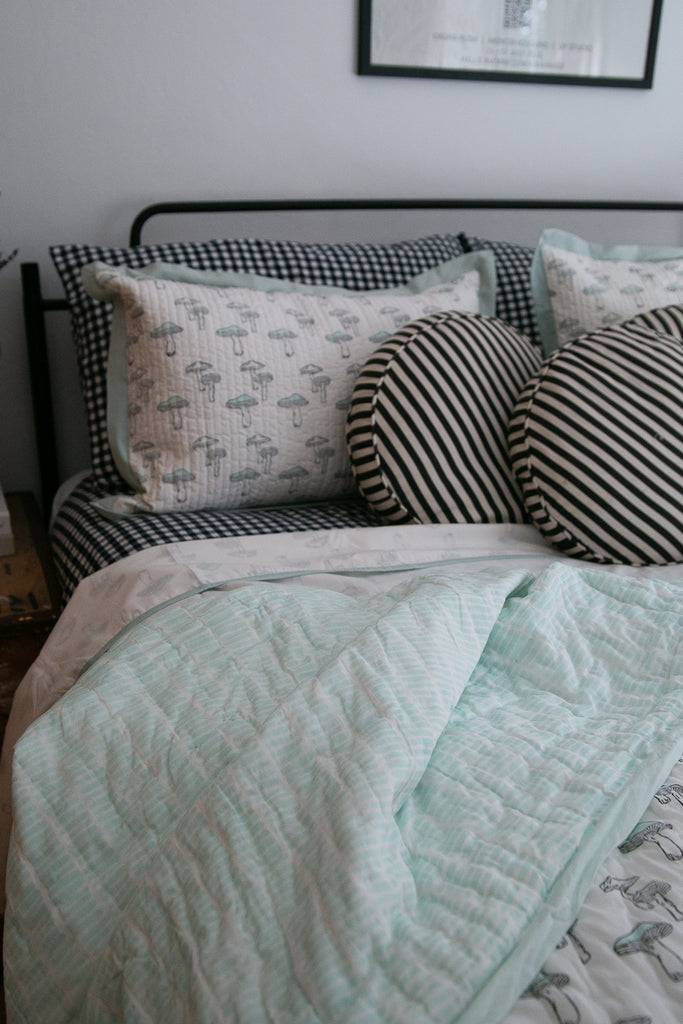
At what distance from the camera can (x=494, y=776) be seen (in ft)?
2.34

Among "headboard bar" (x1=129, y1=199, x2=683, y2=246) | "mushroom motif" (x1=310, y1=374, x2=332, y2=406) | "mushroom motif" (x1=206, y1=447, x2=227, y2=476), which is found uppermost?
"headboard bar" (x1=129, y1=199, x2=683, y2=246)

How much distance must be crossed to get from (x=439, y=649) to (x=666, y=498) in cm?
65

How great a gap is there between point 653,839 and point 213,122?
1.63 meters

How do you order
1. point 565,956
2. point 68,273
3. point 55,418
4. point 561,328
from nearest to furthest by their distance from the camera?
point 565,956 < point 68,273 < point 561,328 < point 55,418

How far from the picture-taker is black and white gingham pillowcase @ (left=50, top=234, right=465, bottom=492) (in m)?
1.52

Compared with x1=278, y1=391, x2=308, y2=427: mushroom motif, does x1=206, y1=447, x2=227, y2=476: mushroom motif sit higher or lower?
lower

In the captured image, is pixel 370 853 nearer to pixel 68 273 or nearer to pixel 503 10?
pixel 68 273

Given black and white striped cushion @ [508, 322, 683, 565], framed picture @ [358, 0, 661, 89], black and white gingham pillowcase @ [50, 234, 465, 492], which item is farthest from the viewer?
framed picture @ [358, 0, 661, 89]

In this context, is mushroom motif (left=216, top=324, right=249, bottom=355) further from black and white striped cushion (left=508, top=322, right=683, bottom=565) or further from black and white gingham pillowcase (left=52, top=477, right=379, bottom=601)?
black and white striped cushion (left=508, top=322, right=683, bottom=565)

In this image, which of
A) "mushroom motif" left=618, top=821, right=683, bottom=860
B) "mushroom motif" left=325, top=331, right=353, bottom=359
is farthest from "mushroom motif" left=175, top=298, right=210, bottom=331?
"mushroom motif" left=618, top=821, right=683, bottom=860

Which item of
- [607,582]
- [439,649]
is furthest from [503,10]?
[439,649]

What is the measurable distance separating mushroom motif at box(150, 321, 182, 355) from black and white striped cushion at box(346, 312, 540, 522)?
0.30 meters

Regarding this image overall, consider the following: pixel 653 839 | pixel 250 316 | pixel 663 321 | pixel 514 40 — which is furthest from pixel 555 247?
pixel 653 839

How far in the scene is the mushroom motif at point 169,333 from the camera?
1.40 m
